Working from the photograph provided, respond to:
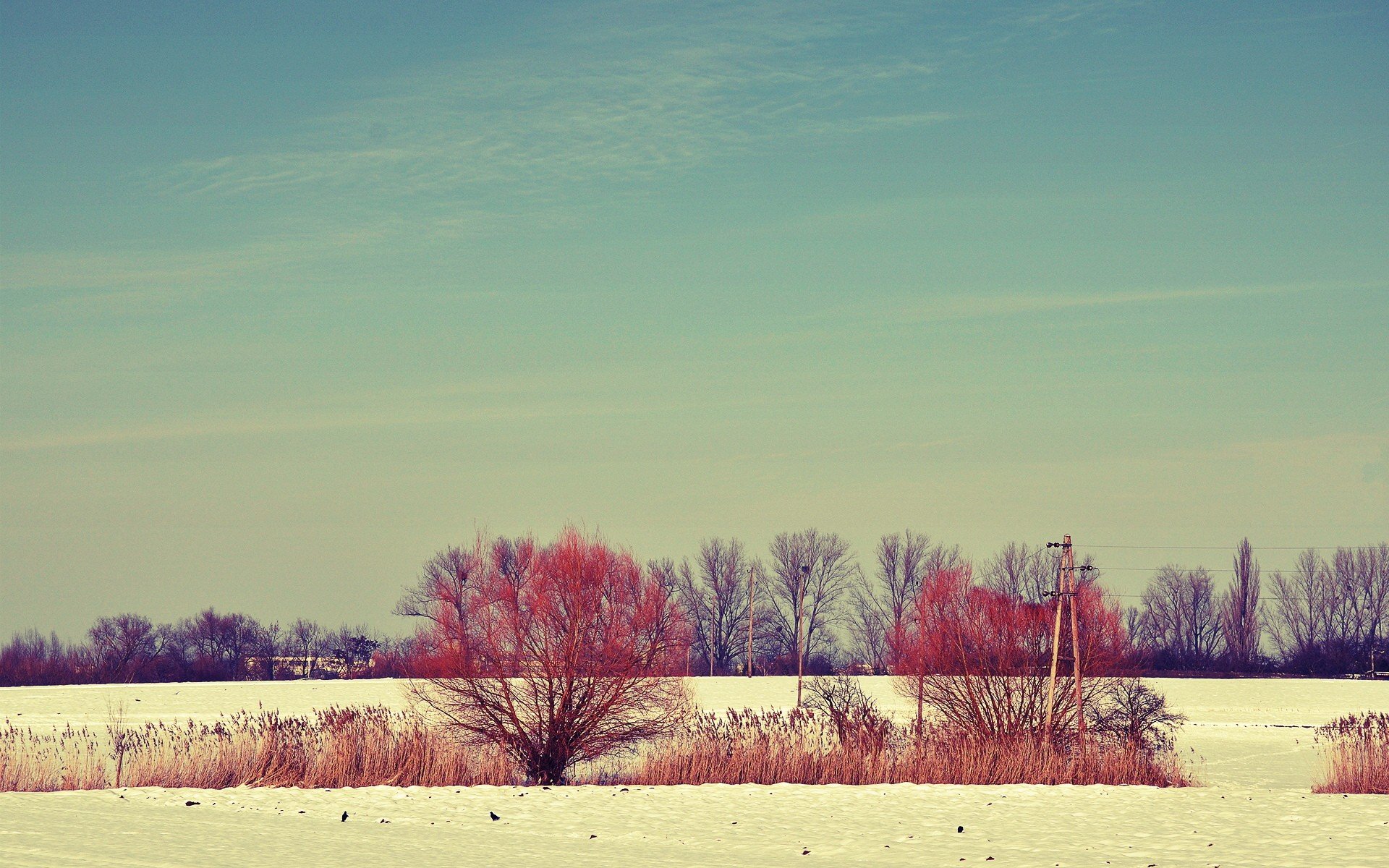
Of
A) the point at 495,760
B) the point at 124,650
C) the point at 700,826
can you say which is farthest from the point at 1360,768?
the point at 124,650

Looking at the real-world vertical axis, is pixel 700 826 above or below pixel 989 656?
below

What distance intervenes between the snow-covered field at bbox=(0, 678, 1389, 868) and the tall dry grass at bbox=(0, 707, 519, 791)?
134cm

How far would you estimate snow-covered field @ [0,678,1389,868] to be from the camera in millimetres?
14688

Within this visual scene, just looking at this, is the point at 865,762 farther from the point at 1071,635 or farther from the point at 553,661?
the point at 1071,635

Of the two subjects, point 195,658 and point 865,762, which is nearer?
point 865,762

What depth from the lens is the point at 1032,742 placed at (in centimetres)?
2455

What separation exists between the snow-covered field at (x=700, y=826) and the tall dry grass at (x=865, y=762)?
1.36 metres

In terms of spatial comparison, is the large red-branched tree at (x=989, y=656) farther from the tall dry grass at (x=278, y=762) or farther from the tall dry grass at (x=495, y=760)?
the tall dry grass at (x=278, y=762)

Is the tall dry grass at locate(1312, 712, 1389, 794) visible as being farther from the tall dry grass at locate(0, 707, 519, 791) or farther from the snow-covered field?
the tall dry grass at locate(0, 707, 519, 791)

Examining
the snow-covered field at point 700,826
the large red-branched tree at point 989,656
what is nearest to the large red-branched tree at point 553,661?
the snow-covered field at point 700,826

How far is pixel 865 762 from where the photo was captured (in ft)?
76.3

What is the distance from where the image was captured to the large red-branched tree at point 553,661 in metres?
24.7

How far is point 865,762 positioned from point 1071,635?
40.1 ft

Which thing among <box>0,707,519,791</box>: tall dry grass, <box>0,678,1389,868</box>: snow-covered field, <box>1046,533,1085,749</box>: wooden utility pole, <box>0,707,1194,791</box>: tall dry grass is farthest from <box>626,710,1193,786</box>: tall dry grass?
<box>1046,533,1085,749</box>: wooden utility pole
